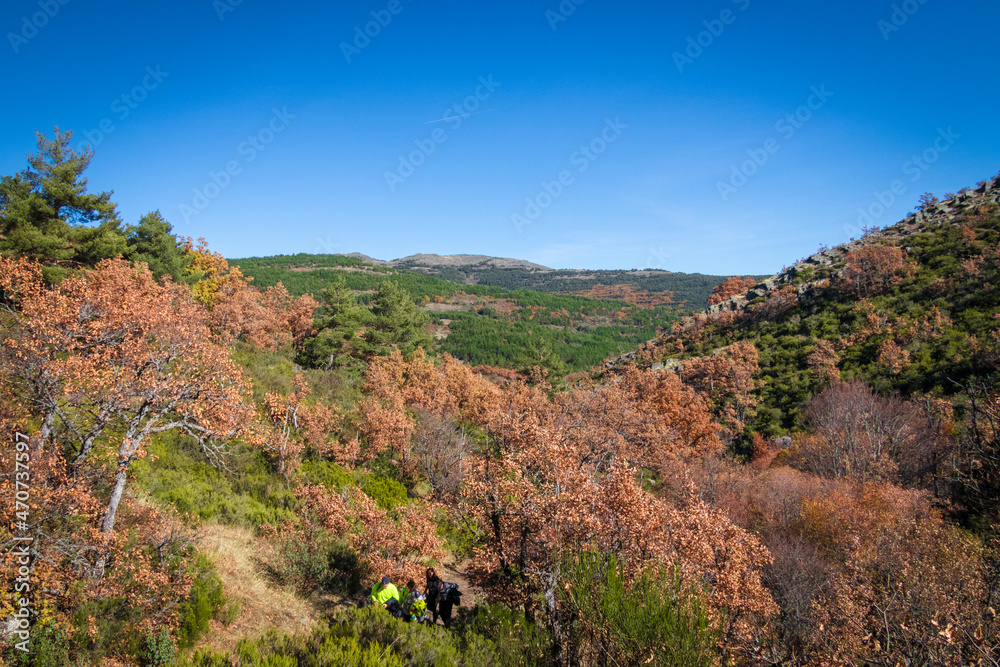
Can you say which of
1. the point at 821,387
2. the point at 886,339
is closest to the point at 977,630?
the point at 821,387

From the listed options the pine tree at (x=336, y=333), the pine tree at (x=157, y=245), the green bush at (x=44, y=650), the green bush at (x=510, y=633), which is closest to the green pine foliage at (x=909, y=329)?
the green bush at (x=510, y=633)

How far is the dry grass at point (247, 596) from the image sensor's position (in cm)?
963

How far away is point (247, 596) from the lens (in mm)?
10844

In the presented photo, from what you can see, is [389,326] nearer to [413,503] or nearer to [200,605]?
[413,503]

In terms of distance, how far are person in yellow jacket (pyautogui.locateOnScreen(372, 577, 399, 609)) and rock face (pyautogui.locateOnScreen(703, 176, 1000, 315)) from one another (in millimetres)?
70421

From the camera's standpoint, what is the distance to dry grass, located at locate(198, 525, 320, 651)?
9633mm

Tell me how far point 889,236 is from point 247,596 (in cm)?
8718

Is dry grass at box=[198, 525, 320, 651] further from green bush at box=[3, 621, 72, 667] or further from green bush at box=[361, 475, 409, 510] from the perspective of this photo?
green bush at box=[361, 475, 409, 510]

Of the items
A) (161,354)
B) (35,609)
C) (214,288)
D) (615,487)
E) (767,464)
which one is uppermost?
(214,288)

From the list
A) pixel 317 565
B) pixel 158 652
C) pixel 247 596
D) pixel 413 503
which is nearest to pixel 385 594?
pixel 317 565

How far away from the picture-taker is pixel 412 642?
8.83m

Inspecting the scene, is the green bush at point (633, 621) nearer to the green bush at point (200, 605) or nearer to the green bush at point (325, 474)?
the green bush at point (200, 605)

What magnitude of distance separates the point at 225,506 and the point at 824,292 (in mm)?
70563

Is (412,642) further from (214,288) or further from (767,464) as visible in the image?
(214,288)
